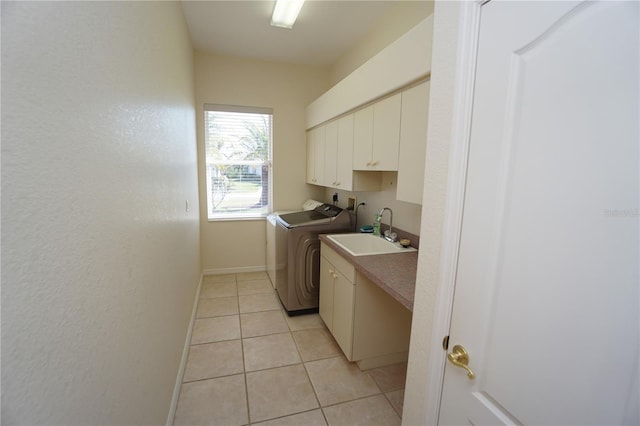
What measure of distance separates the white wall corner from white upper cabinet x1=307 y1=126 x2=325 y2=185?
46 centimetres

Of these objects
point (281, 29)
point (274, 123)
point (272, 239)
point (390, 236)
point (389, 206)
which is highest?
point (281, 29)

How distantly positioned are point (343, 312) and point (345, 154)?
135cm

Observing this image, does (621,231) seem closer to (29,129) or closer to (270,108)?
(29,129)

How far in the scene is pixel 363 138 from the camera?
228 cm

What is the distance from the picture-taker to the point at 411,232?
227 cm

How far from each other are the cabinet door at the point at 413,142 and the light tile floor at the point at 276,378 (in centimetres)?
134

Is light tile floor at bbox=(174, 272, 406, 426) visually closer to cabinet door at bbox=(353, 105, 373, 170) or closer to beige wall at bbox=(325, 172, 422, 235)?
beige wall at bbox=(325, 172, 422, 235)

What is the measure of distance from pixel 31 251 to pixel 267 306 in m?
2.76

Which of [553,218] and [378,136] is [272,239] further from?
[553,218]

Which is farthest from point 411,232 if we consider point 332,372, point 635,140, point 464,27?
point 635,140

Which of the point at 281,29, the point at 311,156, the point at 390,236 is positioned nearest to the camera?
the point at 390,236

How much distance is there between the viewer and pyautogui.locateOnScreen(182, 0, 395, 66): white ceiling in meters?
2.46

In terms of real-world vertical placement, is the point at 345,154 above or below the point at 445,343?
above

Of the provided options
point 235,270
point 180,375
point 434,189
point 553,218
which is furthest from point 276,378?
point 235,270
